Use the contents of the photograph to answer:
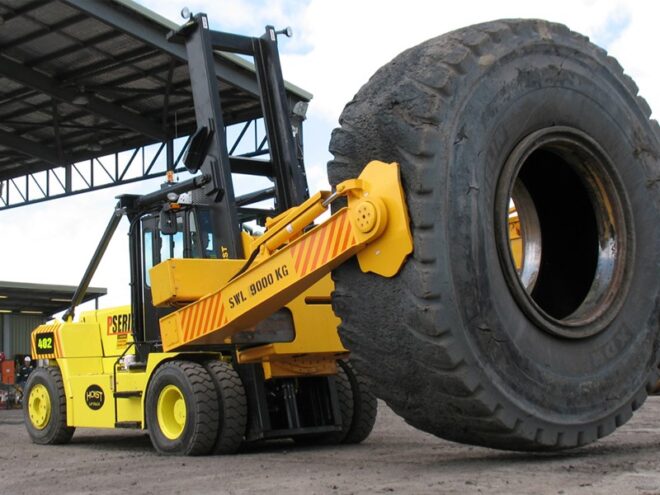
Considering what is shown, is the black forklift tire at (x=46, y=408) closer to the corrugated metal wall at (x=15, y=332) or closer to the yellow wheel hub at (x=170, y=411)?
the yellow wheel hub at (x=170, y=411)

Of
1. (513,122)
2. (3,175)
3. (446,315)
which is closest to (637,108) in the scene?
(513,122)

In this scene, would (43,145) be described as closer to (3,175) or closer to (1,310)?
(3,175)

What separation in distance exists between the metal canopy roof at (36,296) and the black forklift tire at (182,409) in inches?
728

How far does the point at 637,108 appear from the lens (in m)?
5.87

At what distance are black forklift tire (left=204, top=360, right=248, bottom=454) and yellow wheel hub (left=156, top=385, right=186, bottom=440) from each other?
449 mm

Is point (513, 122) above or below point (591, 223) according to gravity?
above

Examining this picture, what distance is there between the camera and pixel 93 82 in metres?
18.6

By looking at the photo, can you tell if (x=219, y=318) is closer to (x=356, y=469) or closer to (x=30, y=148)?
(x=356, y=469)

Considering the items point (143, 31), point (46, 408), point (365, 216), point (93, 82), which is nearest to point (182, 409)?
point (46, 408)

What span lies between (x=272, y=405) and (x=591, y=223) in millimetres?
3533

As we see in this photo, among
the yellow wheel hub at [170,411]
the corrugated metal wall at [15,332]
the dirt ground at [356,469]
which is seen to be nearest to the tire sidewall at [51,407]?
the dirt ground at [356,469]

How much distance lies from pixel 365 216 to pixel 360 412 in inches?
153

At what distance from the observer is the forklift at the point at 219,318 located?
7473 millimetres

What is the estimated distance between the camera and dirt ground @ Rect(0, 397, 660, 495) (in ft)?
15.6
